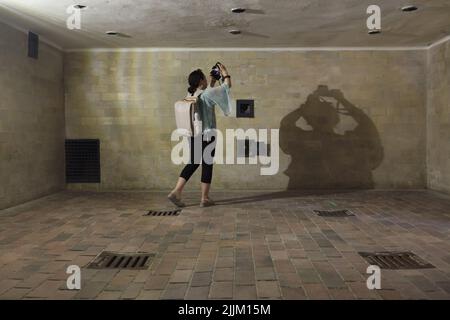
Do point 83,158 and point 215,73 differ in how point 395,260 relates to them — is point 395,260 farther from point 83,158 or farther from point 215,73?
point 83,158

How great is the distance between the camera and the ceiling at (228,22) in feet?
17.3

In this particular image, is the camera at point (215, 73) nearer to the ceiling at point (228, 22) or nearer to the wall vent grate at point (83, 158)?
the ceiling at point (228, 22)

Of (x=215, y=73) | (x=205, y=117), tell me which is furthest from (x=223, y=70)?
(x=205, y=117)

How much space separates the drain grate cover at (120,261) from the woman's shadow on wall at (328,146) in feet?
16.1

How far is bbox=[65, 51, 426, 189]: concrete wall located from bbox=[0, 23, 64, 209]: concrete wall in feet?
1.65

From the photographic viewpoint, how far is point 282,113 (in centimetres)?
802

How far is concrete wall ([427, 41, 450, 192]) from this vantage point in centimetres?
716

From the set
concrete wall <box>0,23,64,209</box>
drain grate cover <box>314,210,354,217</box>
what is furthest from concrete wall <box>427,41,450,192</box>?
concrete wall <box>0,23,64,209</box>

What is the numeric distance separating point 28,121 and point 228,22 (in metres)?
3.67

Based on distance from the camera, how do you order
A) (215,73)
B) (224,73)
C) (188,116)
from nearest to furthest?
(188,116)
(224,73)
(215,73)

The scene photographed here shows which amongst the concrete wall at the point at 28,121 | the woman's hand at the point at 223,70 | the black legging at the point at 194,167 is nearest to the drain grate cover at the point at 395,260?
the black legging at the point at 194,167

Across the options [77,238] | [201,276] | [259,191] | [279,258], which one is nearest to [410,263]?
[279,258]

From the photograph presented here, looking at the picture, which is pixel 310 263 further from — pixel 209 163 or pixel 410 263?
pixel 209 163

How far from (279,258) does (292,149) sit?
481 centimetres
